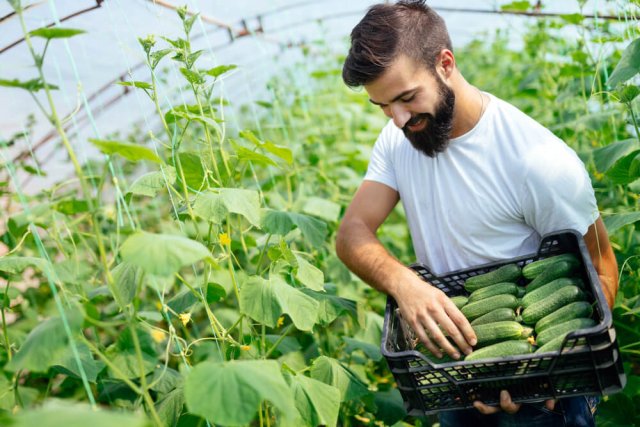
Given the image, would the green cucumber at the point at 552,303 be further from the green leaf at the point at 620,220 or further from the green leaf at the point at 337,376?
the green leaf at the point at 337,376

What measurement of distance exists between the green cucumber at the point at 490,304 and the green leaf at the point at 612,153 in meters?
0.76

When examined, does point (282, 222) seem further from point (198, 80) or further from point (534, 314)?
point (534, 314)

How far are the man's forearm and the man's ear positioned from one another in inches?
25.5

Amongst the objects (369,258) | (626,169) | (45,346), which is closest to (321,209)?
(369,258)

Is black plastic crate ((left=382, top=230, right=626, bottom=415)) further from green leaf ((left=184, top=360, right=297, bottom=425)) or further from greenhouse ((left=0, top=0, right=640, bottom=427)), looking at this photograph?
green leaf ((left=184, top=360, right=297, bottom=425))

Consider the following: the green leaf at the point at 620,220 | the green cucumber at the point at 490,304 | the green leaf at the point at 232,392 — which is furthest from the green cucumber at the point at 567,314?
the green leaf at the point at 232,392

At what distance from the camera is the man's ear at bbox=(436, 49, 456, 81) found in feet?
7.76

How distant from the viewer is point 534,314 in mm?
1985

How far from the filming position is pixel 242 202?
6.23ft

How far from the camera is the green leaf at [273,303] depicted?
6.31ft

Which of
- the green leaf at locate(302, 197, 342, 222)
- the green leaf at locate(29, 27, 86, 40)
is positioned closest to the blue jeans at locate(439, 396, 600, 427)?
the green leaf at locate(302, 197, 342, 222)

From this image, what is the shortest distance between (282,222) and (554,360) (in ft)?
3.15

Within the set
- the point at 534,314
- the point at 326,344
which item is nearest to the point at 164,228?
the point at 326,344

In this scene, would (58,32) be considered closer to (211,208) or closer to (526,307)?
(211,208)
